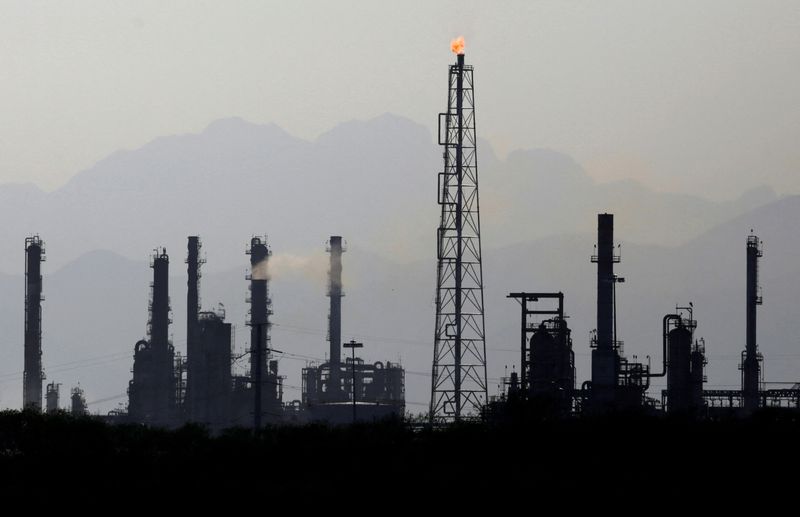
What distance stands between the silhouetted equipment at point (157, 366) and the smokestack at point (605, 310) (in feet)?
130

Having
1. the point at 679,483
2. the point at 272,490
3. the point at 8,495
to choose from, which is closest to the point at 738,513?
the point at 679,483

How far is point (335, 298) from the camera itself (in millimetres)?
148375

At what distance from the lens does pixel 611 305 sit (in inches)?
4011

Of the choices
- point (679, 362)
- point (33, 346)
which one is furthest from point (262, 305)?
point (679, 362)

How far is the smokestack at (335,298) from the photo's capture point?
147 meters

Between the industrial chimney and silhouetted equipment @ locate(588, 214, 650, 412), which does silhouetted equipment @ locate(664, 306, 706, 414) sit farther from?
the industrial chimney

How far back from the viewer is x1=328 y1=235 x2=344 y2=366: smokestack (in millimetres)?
147000

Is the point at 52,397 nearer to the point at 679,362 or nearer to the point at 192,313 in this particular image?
the point at 192,313

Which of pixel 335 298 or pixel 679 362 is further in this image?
Result: pixel 335 298

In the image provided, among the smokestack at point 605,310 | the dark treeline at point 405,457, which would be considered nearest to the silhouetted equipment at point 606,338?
the smokestack at point 605,310

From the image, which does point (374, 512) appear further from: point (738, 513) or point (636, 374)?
point (636, 374)

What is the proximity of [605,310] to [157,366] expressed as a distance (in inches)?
1669

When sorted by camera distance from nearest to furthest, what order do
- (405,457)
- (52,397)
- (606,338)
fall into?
(405,457) → (606,338) → (52,397)

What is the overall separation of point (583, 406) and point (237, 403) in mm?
38605
